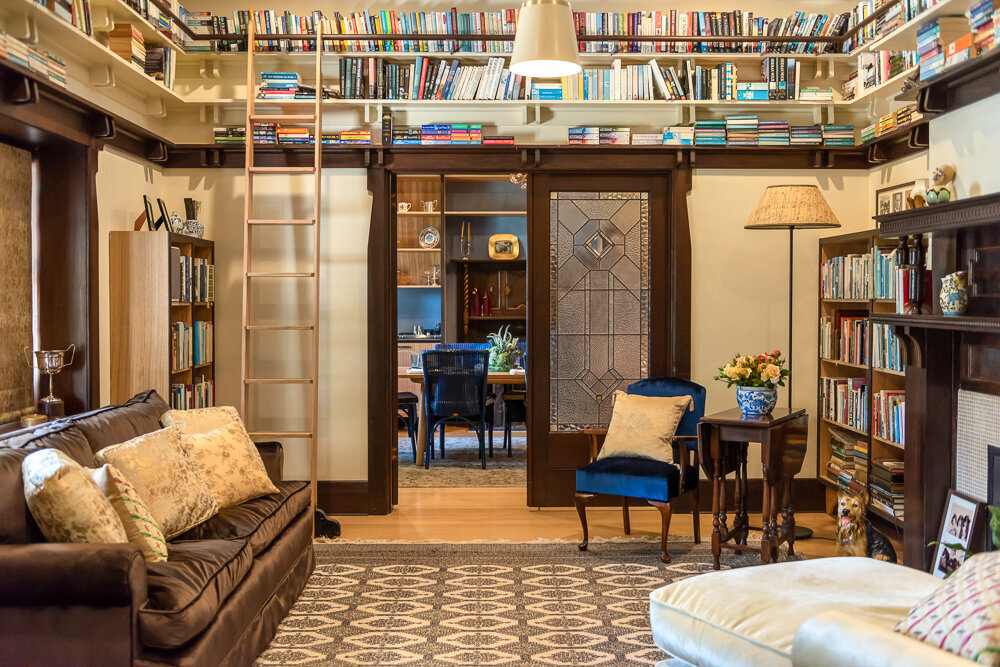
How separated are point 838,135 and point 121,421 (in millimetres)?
4520

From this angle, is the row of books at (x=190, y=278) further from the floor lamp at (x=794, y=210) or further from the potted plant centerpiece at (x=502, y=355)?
the floor lamp at (x=794, y=210)

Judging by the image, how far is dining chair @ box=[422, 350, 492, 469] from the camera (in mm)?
6898

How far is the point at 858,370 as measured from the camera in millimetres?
5488

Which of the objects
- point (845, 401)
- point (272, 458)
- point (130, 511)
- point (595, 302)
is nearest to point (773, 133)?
point (595, 302)

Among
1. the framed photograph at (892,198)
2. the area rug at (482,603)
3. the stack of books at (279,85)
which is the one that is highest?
the stack of books at (279,85)

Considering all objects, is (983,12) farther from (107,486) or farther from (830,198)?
(107,486)

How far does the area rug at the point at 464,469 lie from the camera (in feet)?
21.5

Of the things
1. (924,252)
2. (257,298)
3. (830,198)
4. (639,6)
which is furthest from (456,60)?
(924,252)

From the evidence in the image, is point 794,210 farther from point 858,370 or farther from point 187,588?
point 187,588

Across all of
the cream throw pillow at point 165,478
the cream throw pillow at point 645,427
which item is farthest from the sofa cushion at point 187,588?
the cream throw pillow at point 645,427

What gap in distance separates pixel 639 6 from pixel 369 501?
12.0 ft

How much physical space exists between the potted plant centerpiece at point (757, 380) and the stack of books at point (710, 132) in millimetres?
1709

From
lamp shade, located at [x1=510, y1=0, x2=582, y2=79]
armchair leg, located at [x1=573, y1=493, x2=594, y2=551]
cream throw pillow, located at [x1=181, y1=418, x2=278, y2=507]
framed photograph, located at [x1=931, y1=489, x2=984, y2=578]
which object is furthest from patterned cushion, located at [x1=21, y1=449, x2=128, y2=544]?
framed photograph, located at [x1=931, y1=489, x2=984, y2=578]

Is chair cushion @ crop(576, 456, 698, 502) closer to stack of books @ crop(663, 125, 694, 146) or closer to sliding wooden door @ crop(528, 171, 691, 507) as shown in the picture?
sliding wooden door @ crop(528, 171, 691, 507)
